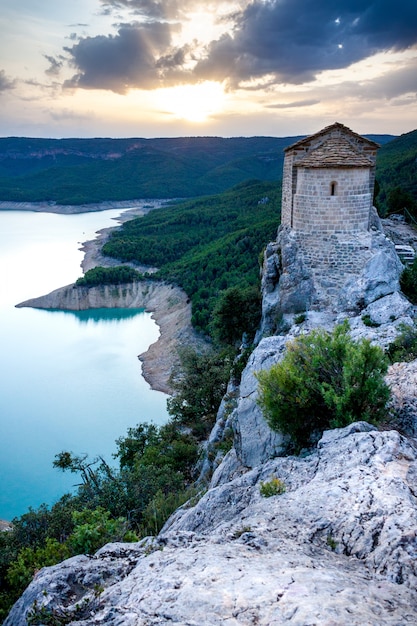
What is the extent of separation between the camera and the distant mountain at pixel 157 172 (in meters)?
133

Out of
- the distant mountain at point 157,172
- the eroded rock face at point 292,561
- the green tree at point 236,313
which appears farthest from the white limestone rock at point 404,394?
the distant mountain at point 157,172

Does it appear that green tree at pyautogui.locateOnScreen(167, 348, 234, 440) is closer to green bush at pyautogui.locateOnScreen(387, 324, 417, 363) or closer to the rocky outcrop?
the rocky outcrop

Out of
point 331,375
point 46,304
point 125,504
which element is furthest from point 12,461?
point 46,304

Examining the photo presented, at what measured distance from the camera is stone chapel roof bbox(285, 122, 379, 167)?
15.2 m

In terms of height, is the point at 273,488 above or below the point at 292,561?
below

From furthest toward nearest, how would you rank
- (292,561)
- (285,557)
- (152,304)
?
(152,304) < (285,557) < (292,561)

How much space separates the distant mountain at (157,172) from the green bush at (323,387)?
122m

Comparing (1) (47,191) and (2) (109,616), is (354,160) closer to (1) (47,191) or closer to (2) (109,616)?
(2) (109,616)

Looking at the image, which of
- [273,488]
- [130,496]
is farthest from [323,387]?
[130,496]

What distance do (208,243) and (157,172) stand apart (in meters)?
98.7

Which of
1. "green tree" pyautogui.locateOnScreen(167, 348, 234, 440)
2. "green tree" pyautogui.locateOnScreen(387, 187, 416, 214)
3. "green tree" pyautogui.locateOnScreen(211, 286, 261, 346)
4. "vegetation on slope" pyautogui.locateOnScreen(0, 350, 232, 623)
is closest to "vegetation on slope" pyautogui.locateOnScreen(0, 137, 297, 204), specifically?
"green tree" pyautogui.locateOnScreen(387, 187, 416, 214)

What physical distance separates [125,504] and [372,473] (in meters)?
8.56

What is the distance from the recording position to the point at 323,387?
8.38m

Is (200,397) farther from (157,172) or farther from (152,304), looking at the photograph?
(157,172)
